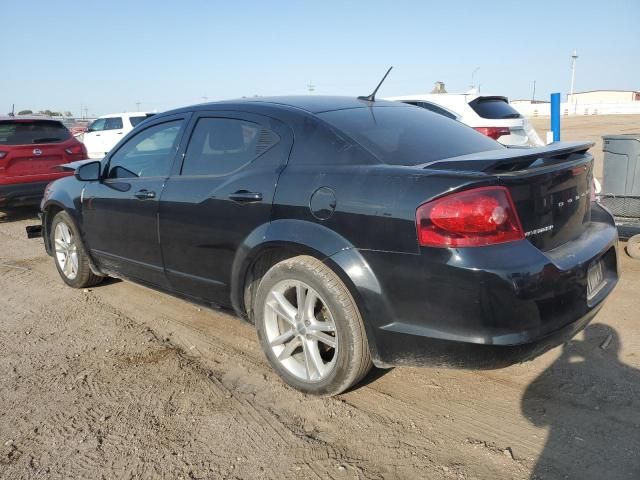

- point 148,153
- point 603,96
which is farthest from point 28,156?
point 603,96

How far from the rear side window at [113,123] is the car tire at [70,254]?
12.1m

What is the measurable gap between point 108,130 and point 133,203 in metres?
13.7

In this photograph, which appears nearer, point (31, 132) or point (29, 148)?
point (29, 148)

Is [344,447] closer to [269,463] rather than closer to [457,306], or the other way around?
[269,463]

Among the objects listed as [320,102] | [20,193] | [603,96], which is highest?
[320,102]

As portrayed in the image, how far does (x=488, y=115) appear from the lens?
7.47 metres

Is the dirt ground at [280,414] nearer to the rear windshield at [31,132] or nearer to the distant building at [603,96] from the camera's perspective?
the rear windshield at [31,132]

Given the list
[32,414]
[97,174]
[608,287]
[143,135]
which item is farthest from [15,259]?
[608,287]

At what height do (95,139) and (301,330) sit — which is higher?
(95,139)

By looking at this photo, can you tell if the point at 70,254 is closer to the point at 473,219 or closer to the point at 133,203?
the point at 133,203

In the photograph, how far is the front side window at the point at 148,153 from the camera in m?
3.79

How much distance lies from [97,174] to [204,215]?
1558 millimetres

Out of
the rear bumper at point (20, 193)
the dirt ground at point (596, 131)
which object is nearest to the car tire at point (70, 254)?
the rear bumper at point (20, 193)

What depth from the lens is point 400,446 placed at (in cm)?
250
